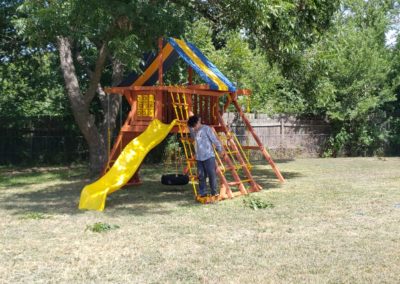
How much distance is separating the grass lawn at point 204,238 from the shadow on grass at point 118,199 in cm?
2

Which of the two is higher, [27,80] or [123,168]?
[27,80]

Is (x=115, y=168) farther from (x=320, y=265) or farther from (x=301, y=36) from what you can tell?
(x=320, y=265)

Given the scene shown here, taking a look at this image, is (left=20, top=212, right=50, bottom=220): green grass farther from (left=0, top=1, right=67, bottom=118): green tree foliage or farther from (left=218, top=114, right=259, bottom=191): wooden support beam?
(left=0, top=1, right=67, bottom=118): green tree foliage

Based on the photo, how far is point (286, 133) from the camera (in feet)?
70.9

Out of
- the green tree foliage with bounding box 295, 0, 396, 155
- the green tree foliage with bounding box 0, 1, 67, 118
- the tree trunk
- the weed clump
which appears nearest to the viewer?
the weed clump

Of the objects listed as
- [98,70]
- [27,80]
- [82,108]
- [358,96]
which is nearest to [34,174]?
[82,108]

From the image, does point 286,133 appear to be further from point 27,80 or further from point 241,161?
point 241,161

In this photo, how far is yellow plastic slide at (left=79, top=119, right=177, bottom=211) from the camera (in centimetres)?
865

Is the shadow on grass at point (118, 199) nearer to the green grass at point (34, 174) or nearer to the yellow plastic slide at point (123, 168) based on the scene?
the yellow plastic slide at point (123, 168)

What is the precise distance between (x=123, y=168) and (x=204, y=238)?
12.2 ft

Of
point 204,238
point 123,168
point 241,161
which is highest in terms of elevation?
point 241,161

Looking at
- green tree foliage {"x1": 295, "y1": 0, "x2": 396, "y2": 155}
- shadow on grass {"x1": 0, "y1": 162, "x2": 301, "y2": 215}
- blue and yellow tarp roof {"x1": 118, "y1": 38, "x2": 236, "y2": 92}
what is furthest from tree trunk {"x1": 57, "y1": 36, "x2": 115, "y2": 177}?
green tree foliage {"x1": 295, "y1": 0, "x2": 396, "y2": 155}

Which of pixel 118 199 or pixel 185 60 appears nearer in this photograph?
pixel 118 199

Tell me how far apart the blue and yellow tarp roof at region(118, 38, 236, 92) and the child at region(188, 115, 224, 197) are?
186 cm
